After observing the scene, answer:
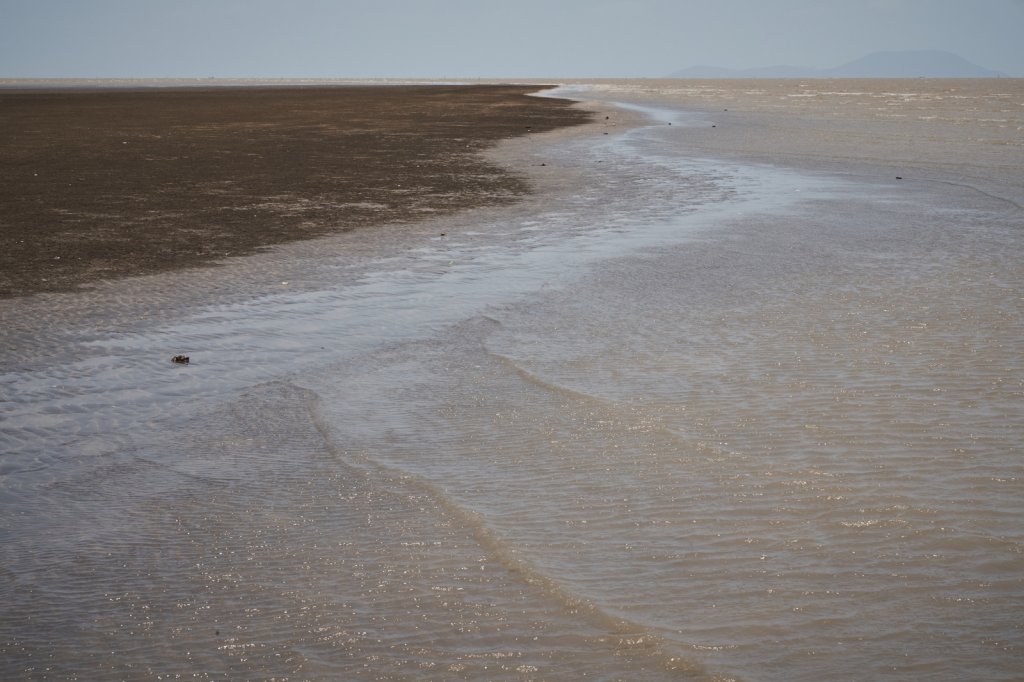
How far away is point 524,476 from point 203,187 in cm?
1167

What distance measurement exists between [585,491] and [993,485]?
165cm

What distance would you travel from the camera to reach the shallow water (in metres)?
2.95

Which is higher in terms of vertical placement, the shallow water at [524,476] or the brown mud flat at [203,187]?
the brown mud flat at [203,187]

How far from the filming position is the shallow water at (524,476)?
2.95 meters

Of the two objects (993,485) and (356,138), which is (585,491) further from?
(356,138)

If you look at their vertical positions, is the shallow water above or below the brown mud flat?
below

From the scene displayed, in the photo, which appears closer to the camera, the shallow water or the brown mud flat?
the shallow water

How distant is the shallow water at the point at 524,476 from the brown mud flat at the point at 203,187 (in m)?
1.80

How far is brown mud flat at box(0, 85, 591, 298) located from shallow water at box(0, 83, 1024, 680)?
1801 millimetres

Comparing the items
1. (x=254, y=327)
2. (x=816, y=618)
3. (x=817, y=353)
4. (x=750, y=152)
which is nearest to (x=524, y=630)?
(x=816, y=618)

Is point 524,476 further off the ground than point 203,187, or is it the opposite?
point 203,187

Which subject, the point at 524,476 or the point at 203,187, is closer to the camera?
the point at 524,476

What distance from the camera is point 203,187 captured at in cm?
1448

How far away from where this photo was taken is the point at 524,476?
417 centimetres
